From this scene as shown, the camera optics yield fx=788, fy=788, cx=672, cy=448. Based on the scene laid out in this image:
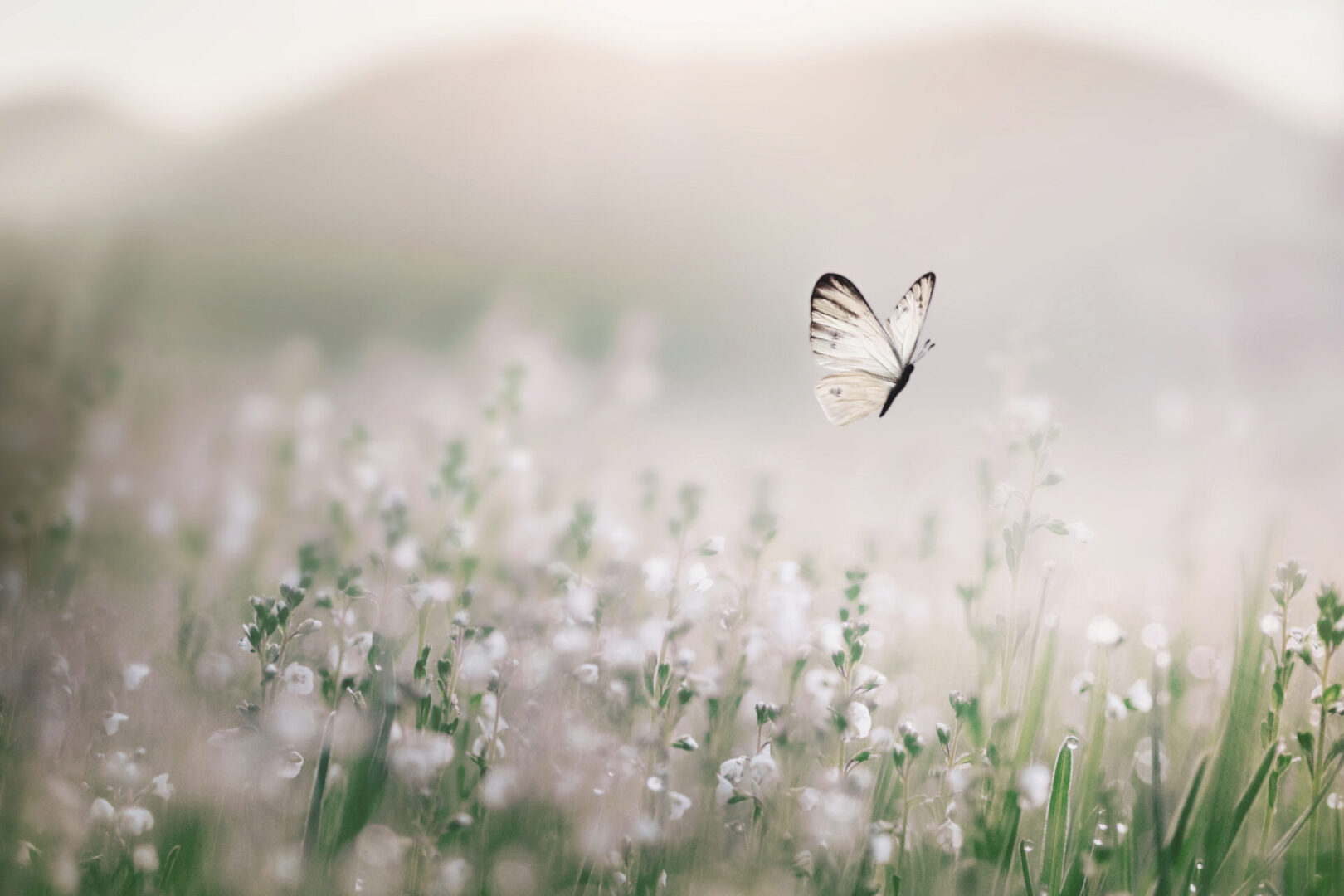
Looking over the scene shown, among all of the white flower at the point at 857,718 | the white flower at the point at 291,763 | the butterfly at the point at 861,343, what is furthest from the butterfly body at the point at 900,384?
the white flower at the point at 291,763

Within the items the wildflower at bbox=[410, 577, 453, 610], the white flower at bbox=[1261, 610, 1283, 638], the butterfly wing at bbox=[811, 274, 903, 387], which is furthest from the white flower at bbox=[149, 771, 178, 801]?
the white flower at bbox=[1261, 610, 1283, 638]

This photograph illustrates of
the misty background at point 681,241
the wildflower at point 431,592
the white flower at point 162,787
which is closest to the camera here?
the white flower at point 162,787

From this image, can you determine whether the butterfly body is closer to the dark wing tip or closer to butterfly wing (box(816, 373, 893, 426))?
butterfly wing (box(816, 373, 893, 426))

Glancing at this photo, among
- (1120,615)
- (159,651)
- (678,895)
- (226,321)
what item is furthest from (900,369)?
(159,651)

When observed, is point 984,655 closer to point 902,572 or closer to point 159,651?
point 902,572

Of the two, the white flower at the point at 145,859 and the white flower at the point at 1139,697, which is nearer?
the white flower at the point at 145,859

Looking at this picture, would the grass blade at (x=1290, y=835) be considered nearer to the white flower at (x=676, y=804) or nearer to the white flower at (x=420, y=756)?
the white flower at (x=676, y=804)
